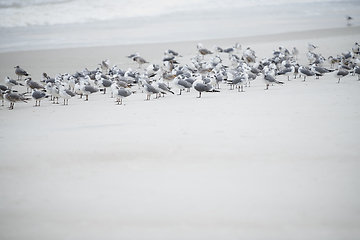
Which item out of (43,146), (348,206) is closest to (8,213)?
(43,146)

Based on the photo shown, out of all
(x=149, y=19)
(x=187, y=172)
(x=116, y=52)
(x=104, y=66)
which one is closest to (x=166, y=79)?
(x=104, y=66)

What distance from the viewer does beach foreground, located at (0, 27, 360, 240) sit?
3.96 metres

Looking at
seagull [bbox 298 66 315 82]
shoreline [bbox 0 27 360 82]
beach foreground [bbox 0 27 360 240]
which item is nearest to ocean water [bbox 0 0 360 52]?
shoreline [bbox 0 27 360 82]

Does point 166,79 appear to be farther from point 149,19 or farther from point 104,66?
point 149,19

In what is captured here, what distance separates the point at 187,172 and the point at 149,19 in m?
34.1

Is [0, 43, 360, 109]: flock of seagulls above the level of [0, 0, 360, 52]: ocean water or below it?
below

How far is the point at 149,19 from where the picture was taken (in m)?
37.2

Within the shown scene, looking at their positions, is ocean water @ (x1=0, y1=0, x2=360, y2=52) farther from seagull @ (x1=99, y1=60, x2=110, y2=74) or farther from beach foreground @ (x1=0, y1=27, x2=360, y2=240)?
beach foreground @ (x1=0, y1=27, x2=360, y2=240)

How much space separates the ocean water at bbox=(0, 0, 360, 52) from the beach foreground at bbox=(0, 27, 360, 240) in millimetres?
17335

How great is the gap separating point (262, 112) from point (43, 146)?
4.31 m

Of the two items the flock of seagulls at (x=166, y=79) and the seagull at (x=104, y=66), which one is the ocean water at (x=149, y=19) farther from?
the flock of seagulls at (x=166, y=79)

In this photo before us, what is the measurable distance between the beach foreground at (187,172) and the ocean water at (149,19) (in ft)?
56.9

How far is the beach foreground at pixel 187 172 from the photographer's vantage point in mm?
3965

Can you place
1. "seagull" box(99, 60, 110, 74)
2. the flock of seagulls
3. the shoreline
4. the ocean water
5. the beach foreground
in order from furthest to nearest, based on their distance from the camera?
the ocean water
the shoreline
"seagull" box(99, 60, 110, 74)
the flock of seagulls
the beach foreground
